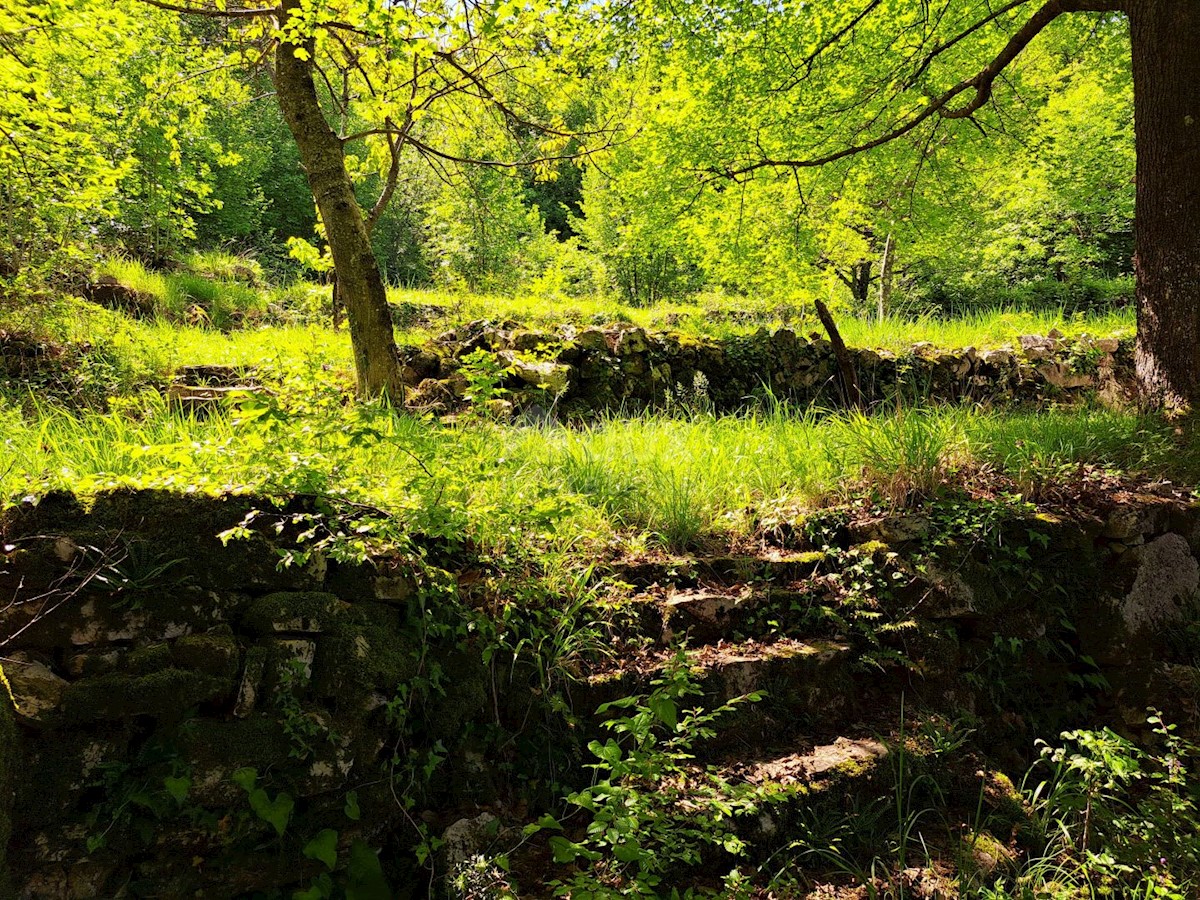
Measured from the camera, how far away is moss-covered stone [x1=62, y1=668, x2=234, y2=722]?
1.83m

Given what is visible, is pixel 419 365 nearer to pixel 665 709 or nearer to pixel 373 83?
pixel 373 83

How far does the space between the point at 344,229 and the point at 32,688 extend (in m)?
3.73

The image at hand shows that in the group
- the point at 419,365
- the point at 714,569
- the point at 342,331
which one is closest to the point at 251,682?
the point at 714,569

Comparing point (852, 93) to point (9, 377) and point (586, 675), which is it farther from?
point (9, 377)

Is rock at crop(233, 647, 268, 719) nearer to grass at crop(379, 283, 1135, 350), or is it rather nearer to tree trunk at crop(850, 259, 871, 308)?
grass at crop(379, 283, 1135, 350)

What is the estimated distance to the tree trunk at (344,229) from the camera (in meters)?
4.61

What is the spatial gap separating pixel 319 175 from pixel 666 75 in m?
4.01

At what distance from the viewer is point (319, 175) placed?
471 centimetres

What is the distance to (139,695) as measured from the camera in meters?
1.88

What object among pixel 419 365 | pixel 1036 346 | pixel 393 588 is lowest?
pixel 393 588

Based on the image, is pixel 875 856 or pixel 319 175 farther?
pixel 319 175

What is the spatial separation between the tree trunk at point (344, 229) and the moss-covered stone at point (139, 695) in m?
2.84

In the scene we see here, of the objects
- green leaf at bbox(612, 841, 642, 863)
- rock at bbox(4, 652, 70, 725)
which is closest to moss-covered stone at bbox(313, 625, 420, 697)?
rock at bbox(4, 652, 70, 725)

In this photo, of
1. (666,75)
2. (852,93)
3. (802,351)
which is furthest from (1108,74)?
(666,75)
